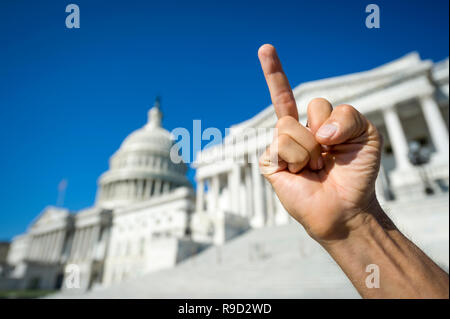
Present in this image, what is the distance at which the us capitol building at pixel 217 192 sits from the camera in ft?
71.3

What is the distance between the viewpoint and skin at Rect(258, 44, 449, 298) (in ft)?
5.30

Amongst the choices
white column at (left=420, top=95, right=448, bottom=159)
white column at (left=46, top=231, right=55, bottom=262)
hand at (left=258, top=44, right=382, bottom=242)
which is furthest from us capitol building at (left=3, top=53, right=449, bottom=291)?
hand at (left=258, top=44, right=382, bottom=242)

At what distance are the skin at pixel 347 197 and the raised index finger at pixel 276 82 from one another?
21 cm

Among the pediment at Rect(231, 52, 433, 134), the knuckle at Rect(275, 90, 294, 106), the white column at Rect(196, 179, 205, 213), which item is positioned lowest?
the knuckle at Rect(275, 90, 294, 106)

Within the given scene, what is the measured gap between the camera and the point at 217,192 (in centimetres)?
3747

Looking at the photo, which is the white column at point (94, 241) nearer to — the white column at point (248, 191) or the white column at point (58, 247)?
the white column at point (58, 247)

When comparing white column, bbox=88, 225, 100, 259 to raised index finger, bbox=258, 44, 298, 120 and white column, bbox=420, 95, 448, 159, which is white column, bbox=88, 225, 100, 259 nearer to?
white column, bbox=420, 95, 448, 159

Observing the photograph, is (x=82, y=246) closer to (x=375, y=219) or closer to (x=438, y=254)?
(x=438, y=254)

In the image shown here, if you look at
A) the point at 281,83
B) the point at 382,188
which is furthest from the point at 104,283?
the point at 281,83

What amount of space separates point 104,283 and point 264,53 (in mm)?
58016

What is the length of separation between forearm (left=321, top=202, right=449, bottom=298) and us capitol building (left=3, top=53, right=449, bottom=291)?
20.8 ft

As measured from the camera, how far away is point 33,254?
70062 millimetres

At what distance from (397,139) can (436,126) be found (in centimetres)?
292
